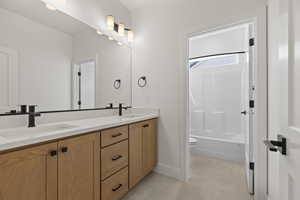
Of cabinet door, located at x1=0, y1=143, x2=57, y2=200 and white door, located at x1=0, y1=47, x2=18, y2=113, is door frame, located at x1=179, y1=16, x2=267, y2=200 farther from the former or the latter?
white door, located at x1=0, y1=47, x2=18, y2=113

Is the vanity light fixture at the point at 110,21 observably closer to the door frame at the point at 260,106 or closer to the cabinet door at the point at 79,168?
the cabinet door at the point at 79,168

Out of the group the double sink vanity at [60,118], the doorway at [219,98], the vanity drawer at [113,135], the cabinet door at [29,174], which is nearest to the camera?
the cabinet door at [29,174]

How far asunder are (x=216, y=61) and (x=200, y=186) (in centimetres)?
260

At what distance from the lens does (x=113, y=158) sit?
1.46 m

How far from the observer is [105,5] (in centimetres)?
208

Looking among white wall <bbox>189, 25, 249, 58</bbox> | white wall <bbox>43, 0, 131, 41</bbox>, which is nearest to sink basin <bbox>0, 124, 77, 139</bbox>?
white wall <bbox>43, 0, 131, 41</bbox>

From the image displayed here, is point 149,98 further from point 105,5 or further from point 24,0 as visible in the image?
point 24,0

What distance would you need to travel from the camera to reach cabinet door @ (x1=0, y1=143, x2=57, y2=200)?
0.78 meters

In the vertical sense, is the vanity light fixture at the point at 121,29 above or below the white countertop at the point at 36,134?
above

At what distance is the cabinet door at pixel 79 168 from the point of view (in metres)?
1.03

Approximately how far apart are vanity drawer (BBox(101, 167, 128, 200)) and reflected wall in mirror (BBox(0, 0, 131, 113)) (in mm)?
892

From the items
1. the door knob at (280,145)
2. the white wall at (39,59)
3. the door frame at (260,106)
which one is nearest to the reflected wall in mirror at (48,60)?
the white wall at (39,59)

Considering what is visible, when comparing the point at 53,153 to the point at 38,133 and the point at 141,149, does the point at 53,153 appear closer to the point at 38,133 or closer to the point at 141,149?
the point at 38,133

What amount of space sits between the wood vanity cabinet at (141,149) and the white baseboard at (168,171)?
11 cm
